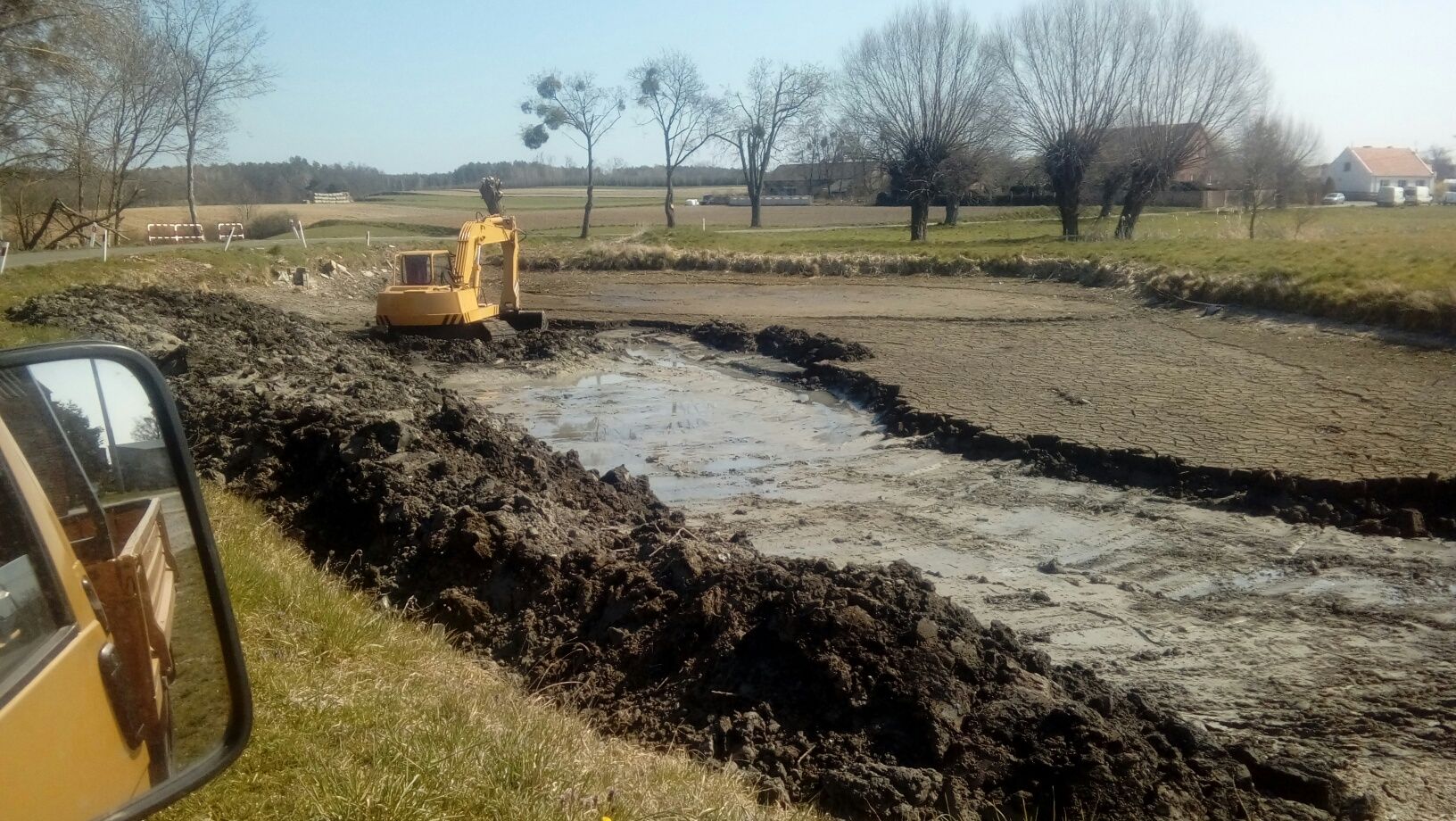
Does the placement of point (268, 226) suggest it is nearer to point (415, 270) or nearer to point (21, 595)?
point (415, 270)

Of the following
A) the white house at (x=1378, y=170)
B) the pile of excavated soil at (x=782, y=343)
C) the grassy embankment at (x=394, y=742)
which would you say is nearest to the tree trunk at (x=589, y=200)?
the pile of excavated soil at (x=782, y=343)

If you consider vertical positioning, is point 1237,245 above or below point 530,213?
below

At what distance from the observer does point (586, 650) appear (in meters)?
6.99

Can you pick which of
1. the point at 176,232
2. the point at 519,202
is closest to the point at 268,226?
the point at 176,232

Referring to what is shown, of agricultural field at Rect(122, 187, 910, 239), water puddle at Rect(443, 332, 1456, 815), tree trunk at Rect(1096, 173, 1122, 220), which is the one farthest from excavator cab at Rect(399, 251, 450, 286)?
Answer: tree trunk at Rect(1096, 173, 1122, 220)

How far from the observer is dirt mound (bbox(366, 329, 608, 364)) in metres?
21.0

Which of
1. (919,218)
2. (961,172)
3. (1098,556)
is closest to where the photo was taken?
(1098,556)

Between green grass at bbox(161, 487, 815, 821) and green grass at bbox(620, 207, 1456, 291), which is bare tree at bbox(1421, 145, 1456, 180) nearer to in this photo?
green grass at bbox(620, 207, 1456, 291)

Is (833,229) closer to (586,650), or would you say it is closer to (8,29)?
(8,29)

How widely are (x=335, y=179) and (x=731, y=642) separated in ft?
298

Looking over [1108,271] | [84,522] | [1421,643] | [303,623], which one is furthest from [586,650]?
[1108,271]

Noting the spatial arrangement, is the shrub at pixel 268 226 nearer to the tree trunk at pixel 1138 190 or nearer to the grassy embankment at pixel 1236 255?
the grassy embankment at pixel 1236 255

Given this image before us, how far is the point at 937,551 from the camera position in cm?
1000

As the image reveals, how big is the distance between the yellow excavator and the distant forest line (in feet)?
95.1
